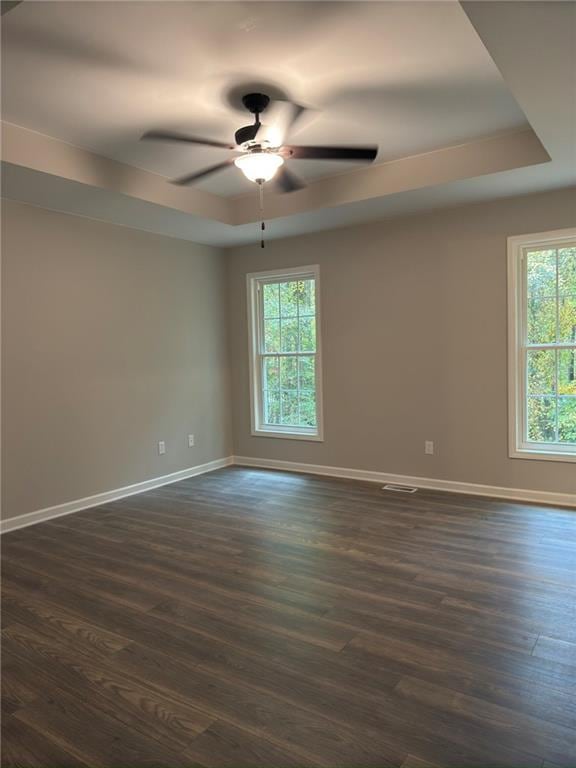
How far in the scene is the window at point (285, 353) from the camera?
18.1 feet

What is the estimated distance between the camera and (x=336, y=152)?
283cm

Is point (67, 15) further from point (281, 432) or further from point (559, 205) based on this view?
point (281, 432)

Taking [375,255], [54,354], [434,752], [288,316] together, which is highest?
[375,255]

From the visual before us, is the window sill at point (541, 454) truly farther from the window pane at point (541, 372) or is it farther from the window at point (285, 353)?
the window at point (285, 353)

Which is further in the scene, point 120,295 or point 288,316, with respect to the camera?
point 288,316

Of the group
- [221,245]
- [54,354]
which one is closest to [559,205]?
[221,245]

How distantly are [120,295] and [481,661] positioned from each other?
403cm

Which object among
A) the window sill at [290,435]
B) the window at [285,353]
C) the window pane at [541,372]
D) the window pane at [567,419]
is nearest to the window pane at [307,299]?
the window at [285,353]

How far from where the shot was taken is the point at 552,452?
168 inches

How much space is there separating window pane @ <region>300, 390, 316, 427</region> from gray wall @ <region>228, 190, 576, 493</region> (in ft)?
0.70

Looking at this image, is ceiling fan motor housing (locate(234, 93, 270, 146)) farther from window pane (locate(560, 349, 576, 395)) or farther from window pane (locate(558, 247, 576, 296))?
window pane (locate(560, 349, 576, 395))

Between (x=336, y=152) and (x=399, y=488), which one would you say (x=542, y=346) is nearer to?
(x=399, y=488)

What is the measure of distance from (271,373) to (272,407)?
393 millimetres

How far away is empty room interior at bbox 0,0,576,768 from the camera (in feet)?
6.41
